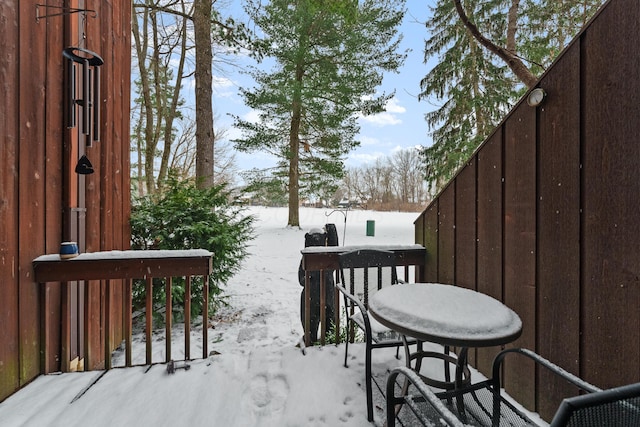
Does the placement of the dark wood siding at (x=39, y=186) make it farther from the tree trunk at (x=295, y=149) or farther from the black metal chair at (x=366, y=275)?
the tree trunk at (x=295, y=149)

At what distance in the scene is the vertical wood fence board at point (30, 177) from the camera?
6.12 ft

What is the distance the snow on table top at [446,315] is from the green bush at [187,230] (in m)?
2.63

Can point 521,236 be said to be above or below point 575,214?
below

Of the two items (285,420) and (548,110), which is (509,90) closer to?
(548,110)

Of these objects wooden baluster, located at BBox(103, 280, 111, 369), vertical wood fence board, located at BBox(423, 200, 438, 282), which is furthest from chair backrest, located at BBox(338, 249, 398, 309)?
wooden baluster, located at BBox(103, 280, 111, 369)

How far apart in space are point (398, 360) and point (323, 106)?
10.3 meters

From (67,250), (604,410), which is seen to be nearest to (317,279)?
(67,250)

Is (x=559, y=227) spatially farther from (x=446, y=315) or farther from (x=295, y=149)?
(x=295, y=149)

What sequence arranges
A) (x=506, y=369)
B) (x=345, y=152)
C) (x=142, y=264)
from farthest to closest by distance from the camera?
(x=345, y=152)
(x=142, y=264)
(x=506, y=369)

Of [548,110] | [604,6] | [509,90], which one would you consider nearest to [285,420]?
[548,110]

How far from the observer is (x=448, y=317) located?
1276 mm

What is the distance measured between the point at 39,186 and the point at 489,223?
113 inches

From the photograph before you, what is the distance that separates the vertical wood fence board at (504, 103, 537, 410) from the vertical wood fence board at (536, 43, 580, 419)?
4 cm

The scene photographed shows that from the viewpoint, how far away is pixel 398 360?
2.23 metres
